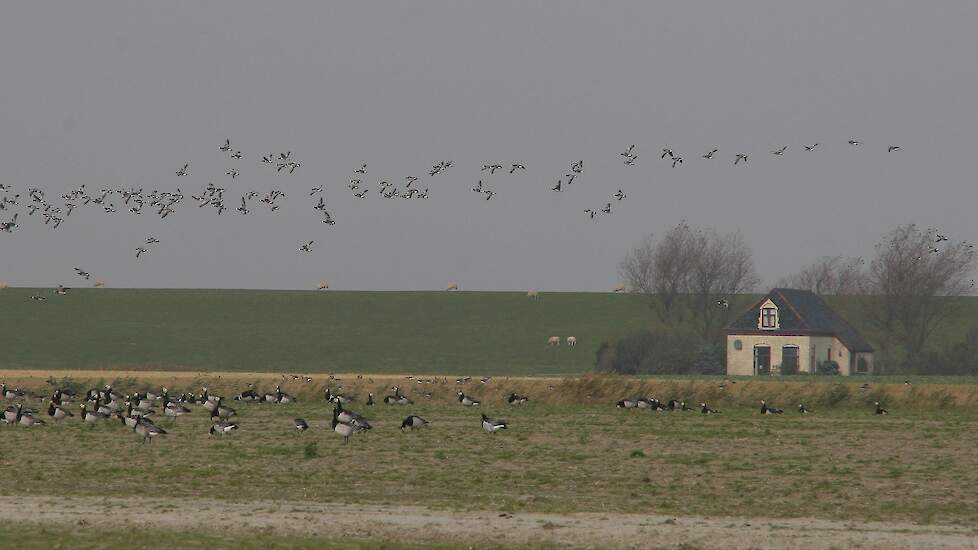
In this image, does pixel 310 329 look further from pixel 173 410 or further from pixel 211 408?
pixel 173 410

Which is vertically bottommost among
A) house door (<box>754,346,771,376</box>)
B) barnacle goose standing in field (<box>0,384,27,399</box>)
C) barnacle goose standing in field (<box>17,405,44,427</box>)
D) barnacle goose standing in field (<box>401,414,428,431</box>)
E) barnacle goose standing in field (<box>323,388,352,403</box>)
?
barnacle goose standing in field (<box>17,405,44,427</box>)

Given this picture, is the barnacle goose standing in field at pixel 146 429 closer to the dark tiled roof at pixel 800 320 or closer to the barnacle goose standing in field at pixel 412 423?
the barnacle goose standing in field at pixel 412 423

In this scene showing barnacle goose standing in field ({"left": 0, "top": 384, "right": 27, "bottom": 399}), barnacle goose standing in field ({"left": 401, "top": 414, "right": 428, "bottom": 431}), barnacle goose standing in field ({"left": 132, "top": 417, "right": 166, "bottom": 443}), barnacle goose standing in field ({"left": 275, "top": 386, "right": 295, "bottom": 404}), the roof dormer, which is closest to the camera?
barnacle goose standing in field ({"left": 132, "top": 417, "right": 166, "bottom": 443})

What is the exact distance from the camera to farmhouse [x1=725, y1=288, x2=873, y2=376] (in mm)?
115188

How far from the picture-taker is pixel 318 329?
14025 cm

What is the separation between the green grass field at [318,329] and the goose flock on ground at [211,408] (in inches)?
1736

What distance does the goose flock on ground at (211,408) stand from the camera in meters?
47.2

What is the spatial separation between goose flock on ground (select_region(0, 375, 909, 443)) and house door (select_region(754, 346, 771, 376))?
46294 millimetres

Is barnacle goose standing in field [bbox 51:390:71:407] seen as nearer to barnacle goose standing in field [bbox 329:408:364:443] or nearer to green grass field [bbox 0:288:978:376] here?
barnacle goose standing in field [bbox 329:408:364:443]

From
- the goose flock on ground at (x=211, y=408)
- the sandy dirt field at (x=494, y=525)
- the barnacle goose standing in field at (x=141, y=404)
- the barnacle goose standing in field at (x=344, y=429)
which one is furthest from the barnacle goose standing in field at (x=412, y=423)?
the sandy dirt field at (x=494, y=525)

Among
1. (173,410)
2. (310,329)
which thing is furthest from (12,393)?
(310,329)

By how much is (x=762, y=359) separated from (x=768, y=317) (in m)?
3.36

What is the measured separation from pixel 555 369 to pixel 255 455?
7983cm

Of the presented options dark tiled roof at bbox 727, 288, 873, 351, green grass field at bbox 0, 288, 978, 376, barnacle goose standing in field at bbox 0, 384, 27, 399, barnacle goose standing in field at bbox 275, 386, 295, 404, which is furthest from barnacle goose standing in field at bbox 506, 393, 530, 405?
dark tiled roof at bbox 727, 288, 873, 351
